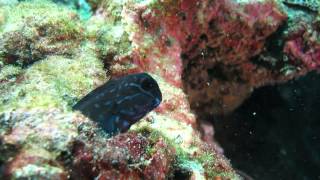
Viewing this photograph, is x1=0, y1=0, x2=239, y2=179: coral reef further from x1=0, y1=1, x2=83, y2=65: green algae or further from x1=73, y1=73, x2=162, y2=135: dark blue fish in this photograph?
x1=73, y1=73, x2=162, y2=135: dark blue fish

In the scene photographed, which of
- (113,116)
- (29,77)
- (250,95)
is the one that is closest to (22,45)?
(29,77)

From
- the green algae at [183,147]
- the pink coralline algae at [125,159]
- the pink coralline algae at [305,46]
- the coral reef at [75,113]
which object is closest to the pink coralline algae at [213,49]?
the pink coralline algae at [305,46]

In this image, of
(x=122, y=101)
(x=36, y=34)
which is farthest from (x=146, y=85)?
(x=36, y=34)

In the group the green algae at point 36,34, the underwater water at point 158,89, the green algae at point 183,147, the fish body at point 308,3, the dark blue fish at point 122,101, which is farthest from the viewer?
the fish body at point 308,3

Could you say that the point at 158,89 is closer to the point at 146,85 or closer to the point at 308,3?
the point at 146,85

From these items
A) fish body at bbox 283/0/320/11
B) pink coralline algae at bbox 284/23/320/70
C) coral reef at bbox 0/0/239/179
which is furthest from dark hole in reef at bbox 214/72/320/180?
coral reef at bbox 0/0/239/179

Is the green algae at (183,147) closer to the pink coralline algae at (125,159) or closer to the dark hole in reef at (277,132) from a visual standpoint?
the pink coralline algae at (125,159)
